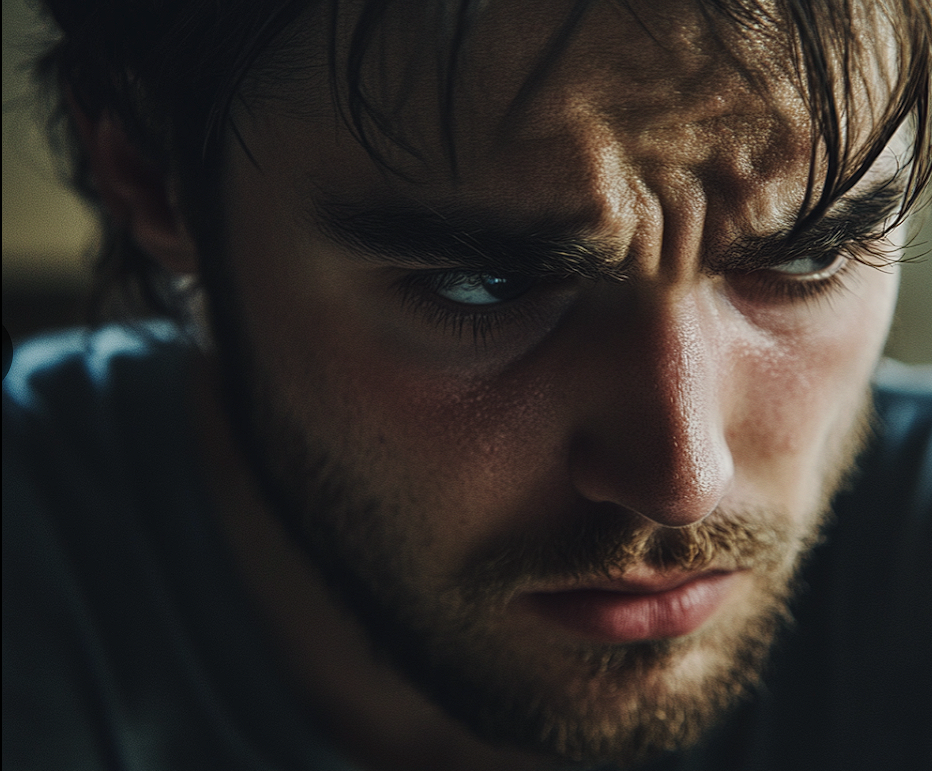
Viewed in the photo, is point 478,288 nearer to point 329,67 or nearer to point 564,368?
point 564,368

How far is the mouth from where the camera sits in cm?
79

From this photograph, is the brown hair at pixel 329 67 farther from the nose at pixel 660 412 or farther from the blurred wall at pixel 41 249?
the blurred wall at pixel 41 249

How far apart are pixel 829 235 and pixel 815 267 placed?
10 cm

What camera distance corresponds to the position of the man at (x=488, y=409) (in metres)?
0.62

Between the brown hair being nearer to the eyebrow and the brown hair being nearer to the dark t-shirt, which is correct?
the eyebrow

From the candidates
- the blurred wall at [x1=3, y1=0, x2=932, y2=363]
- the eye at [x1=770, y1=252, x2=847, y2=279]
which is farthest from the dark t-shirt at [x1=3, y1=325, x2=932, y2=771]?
the blurred wall at [x1=3, y1=0, x2=932, y2=363]

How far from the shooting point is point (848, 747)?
0.97 meters

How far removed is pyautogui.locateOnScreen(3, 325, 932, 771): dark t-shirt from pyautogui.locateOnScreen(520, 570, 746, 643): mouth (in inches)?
10.7

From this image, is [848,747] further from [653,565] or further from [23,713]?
[23,713]

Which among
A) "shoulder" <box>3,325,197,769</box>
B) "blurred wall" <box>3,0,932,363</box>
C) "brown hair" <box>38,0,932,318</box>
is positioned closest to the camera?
"brown hair" <box>38,0,932,318</box>

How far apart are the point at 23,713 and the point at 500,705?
0.52 metres

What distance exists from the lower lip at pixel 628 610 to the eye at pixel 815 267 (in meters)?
0.30

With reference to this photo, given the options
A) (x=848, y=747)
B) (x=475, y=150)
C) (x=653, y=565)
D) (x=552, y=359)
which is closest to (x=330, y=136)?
(x=475, y=150)

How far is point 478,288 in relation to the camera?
72 centimetres
